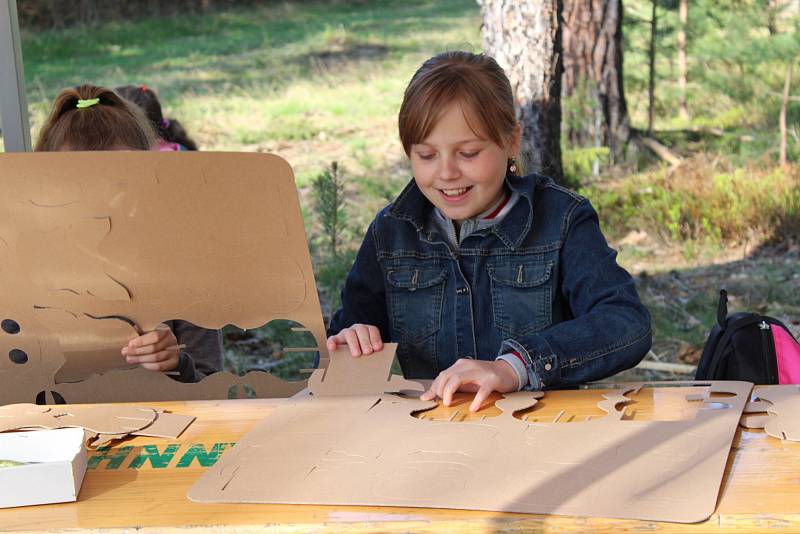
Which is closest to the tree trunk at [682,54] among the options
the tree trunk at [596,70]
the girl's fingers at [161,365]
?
the tree trunk at [596,70]

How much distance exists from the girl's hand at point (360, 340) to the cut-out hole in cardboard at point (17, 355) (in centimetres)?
47

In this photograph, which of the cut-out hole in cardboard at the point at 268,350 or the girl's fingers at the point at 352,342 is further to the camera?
the cut-out hole in cardboard at the point at 268,350

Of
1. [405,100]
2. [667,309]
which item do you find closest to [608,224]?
[667,309]

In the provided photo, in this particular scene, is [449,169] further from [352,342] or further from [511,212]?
[352,342]

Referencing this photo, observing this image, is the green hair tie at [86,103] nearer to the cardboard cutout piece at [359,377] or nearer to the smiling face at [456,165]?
the smiling face at [456,165]

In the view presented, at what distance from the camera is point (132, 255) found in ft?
4.98

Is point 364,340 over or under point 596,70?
under

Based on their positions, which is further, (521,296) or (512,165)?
(512,165)

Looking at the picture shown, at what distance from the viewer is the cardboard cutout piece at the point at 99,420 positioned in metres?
1.38

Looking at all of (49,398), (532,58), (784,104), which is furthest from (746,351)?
(784,104)

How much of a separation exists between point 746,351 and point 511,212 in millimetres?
477

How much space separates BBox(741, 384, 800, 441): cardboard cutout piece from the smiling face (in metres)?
0.57

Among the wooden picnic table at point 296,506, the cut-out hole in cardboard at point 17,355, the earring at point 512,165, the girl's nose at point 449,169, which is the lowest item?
the wooden picnic table at point 296,506

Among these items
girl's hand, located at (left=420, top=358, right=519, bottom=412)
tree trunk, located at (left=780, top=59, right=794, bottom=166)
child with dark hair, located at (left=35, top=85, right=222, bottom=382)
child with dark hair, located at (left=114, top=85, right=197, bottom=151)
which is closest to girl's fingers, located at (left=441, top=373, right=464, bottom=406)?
girl's hand, located at (left=420, top=358, right=519, bottom=412)
